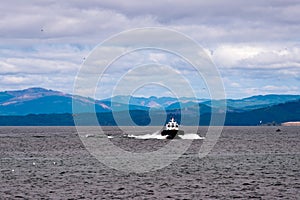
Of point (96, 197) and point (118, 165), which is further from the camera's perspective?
point (118, 165)

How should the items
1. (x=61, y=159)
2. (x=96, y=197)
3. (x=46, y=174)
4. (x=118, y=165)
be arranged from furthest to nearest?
(x=61, y=159) → (x=118, y=165) → (x=46, y=174) → (x=96, y=197)

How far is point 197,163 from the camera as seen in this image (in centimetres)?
12012

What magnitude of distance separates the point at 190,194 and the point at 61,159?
60528mm

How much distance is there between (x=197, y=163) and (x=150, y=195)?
47.1 meters

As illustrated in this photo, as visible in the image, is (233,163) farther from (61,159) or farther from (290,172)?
(61,159)

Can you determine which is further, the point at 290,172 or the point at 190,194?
the point at 290,172

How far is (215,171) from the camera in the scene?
340 ft

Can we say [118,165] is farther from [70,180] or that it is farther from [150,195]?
[150,195]

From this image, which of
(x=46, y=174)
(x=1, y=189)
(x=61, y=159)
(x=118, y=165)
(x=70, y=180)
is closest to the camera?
(x=1, y=189)

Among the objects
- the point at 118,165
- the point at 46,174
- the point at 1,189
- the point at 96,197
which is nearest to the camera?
the point at 96,197

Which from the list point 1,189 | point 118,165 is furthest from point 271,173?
point 1,189

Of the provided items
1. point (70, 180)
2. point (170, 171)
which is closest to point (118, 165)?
point (170, 171)

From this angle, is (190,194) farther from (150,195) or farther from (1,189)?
(1,189)

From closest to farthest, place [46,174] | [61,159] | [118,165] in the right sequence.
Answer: [46,174]
[118,165]
[61,159]
